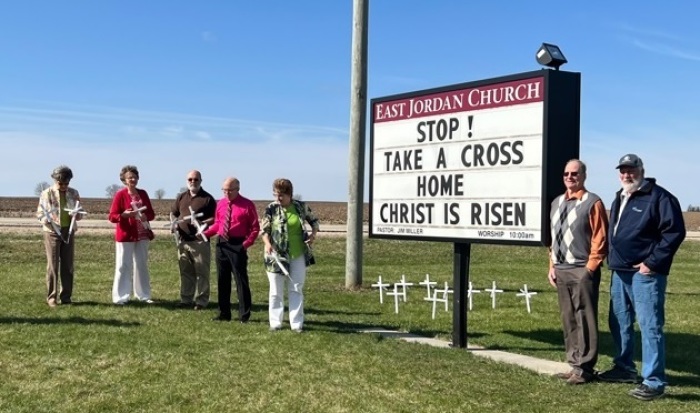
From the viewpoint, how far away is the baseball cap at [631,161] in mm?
6496

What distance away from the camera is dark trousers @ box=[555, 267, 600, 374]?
686 cm

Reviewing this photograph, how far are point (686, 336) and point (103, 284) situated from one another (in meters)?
10.2

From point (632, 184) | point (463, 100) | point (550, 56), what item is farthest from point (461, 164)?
point (632, 184)

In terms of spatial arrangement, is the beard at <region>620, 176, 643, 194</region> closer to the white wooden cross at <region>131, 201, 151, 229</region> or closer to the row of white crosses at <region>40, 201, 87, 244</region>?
the white wooden cross at <region>131, 201, 151, 229</region>

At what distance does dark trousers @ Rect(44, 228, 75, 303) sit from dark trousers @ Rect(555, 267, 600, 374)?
23.7ft

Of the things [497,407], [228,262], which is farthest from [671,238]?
[228,262]

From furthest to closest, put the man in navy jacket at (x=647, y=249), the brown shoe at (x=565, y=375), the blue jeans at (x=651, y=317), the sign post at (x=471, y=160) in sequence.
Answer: the sign post at (x=471, y=160)
the brown shoe at (x=565, y=375)
the blue jeans at (x=651, y=317)
the man in navy jacket at (x=647, y=249)

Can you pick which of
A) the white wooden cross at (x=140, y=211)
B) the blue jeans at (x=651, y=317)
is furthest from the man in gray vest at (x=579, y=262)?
the white wooden cross at (x=140, y=211)

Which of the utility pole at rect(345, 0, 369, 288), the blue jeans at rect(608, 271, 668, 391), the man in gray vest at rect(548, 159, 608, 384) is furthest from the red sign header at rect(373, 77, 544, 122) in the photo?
the utility pole at rect(345, 0, 369, 288)

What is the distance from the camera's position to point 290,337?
8.55 metres

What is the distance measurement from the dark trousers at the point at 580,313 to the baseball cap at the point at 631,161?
103 cm

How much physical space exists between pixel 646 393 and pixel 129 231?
7.71m

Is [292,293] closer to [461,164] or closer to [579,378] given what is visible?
[461,164]

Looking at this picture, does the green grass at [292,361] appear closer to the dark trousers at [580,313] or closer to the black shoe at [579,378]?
the black shoe at [579,378]
